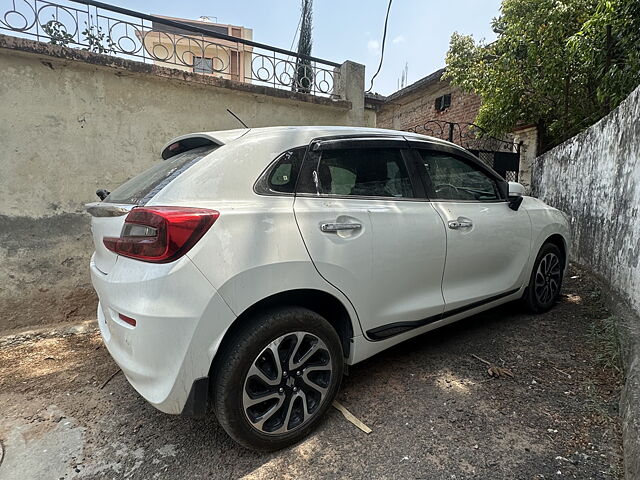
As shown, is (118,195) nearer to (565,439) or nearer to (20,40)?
(20,40)

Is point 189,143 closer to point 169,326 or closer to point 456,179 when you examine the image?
point 169,326

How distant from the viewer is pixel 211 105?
4406 mm

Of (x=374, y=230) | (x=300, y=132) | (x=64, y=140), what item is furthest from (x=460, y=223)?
(x=64, y=140)

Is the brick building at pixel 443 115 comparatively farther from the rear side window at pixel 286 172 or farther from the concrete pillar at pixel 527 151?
the rear side window at pixel 286 172

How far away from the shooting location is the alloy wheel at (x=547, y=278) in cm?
344

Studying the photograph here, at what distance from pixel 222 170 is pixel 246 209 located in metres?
0.24

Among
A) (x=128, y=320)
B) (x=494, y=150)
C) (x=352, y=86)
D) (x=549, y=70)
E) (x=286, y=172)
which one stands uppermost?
(x=549, y=70)

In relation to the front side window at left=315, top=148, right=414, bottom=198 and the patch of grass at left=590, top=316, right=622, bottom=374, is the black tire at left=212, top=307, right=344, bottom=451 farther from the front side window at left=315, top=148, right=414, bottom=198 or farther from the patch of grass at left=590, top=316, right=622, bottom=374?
the patch of grass at left=590, top=316, right=622, bottom=374

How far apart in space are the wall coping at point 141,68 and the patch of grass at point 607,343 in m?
4.05

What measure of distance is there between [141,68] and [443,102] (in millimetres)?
10158

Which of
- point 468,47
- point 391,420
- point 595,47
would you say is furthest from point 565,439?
point 468,47

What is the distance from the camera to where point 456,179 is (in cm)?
284

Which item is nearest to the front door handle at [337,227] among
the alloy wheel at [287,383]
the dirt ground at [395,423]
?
the alloy wheel at [287,383]

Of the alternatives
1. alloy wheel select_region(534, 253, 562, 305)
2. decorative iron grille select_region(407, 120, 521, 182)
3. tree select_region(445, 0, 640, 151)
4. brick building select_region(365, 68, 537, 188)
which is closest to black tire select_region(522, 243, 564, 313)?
alloy wheel select_region(534, 253, 562, 305)
